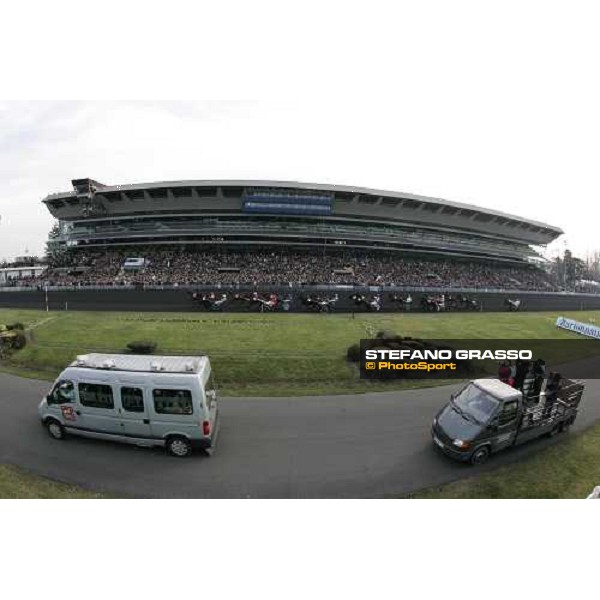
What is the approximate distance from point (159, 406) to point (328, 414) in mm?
4742

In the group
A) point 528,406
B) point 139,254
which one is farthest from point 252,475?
point 139,254

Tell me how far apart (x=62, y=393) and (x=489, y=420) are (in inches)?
417

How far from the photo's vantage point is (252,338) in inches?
535

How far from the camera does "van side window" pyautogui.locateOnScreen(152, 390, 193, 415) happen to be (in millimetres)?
7883

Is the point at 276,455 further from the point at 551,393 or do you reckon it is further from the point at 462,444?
the point at 551,393

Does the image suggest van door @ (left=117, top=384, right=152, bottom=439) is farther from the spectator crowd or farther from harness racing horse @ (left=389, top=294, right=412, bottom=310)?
the spectator crowd

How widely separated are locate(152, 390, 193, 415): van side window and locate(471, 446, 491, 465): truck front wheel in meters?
6.66

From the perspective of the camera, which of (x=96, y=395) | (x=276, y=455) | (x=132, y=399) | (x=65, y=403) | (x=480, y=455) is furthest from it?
(x=65, y=403)

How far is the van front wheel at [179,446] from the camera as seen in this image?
7949 millimetres

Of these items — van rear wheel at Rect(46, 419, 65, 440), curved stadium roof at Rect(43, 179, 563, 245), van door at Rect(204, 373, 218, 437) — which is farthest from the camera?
curved stadium roof at Rect(43, 179, 563, 245)

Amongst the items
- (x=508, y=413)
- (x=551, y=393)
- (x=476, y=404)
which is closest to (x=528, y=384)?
(x=551, y=393)

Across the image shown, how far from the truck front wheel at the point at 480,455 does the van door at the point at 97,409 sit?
8476mm

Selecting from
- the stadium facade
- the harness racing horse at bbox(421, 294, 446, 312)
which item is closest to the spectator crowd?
the stadium facade

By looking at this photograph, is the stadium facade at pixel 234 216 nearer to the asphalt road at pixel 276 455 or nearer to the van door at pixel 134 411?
the asphalt road at pixel 276 455
